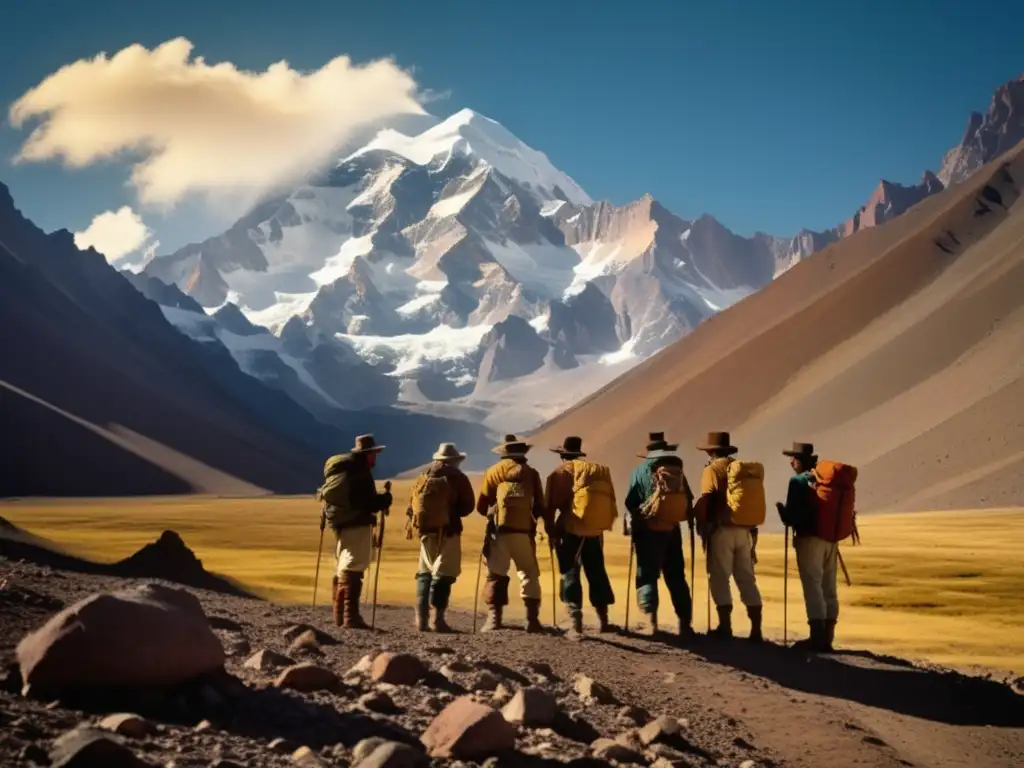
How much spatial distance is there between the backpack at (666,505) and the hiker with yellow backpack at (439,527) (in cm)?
212

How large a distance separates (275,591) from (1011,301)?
71.9m

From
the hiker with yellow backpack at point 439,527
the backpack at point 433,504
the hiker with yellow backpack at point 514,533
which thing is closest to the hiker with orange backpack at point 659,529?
the hiker with yellow backpack at point 514,533

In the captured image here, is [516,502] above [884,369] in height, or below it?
below

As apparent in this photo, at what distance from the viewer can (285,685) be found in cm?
692

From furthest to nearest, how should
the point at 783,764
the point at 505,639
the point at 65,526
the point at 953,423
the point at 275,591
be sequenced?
the point at 953,423
the point at 65,526
the point at 275,591
the point at 505,639
the point at 783,764

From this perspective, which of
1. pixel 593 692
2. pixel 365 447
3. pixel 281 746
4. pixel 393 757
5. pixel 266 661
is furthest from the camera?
pixel 365 447

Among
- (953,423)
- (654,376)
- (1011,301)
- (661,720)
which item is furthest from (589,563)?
(654,376)

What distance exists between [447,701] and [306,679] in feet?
3.49

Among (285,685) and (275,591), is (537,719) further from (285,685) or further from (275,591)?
(275,591)

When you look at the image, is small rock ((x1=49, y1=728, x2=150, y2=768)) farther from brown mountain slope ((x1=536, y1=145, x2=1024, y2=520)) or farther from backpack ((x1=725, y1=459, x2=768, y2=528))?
brown mountain slope ((x1=536, y1=145, x2=1024, y2=520))

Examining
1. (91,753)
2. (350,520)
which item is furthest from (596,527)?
(91,753)

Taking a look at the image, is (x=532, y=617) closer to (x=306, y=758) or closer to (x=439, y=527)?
(x=439, y=527)

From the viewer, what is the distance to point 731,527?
11672mm

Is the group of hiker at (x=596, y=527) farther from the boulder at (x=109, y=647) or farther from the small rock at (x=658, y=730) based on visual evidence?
the boulder at (x=109, y=647)
